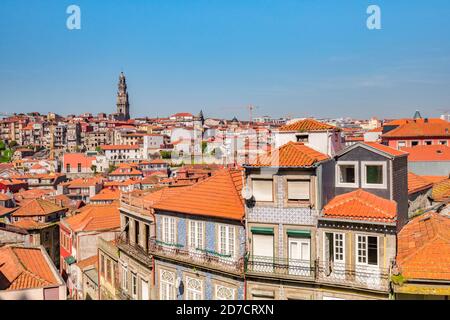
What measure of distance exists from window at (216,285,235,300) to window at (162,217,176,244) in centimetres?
152

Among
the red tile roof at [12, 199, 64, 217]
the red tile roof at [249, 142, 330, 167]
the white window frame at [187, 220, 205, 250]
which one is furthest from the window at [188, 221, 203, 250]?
the red tile roof at [12, 199, 64, 217]

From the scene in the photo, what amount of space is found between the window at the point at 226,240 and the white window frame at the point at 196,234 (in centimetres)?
42

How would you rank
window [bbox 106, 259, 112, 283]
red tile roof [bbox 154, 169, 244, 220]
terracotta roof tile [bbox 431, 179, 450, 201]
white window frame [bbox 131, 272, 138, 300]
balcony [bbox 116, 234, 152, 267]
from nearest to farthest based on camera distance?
1. red tile roof [bbox 154, 169, 244, 220]
2. balcony [bbox 116, 234, 152, 267]
3. white window frame [bbox 131, 272, 138, 300]
4. terracotta roof tile [bbox 431, 179, 450, 201]
5. window [bbox 106, 259, 112, 283]

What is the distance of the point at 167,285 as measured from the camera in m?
9.23

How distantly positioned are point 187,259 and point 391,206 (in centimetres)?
400

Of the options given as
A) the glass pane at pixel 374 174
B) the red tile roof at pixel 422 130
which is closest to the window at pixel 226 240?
the glass pane at pixel 374 174

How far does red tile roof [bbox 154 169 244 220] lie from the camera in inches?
332

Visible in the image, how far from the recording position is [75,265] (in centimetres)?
1575

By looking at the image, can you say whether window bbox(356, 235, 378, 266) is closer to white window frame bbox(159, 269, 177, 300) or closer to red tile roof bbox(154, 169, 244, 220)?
red tile roof bbox(154, 169, 244, 220)

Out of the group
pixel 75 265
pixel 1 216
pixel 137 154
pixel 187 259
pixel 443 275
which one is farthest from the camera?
pixel 137 154

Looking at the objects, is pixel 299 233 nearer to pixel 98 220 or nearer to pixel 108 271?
pixel 108 271
